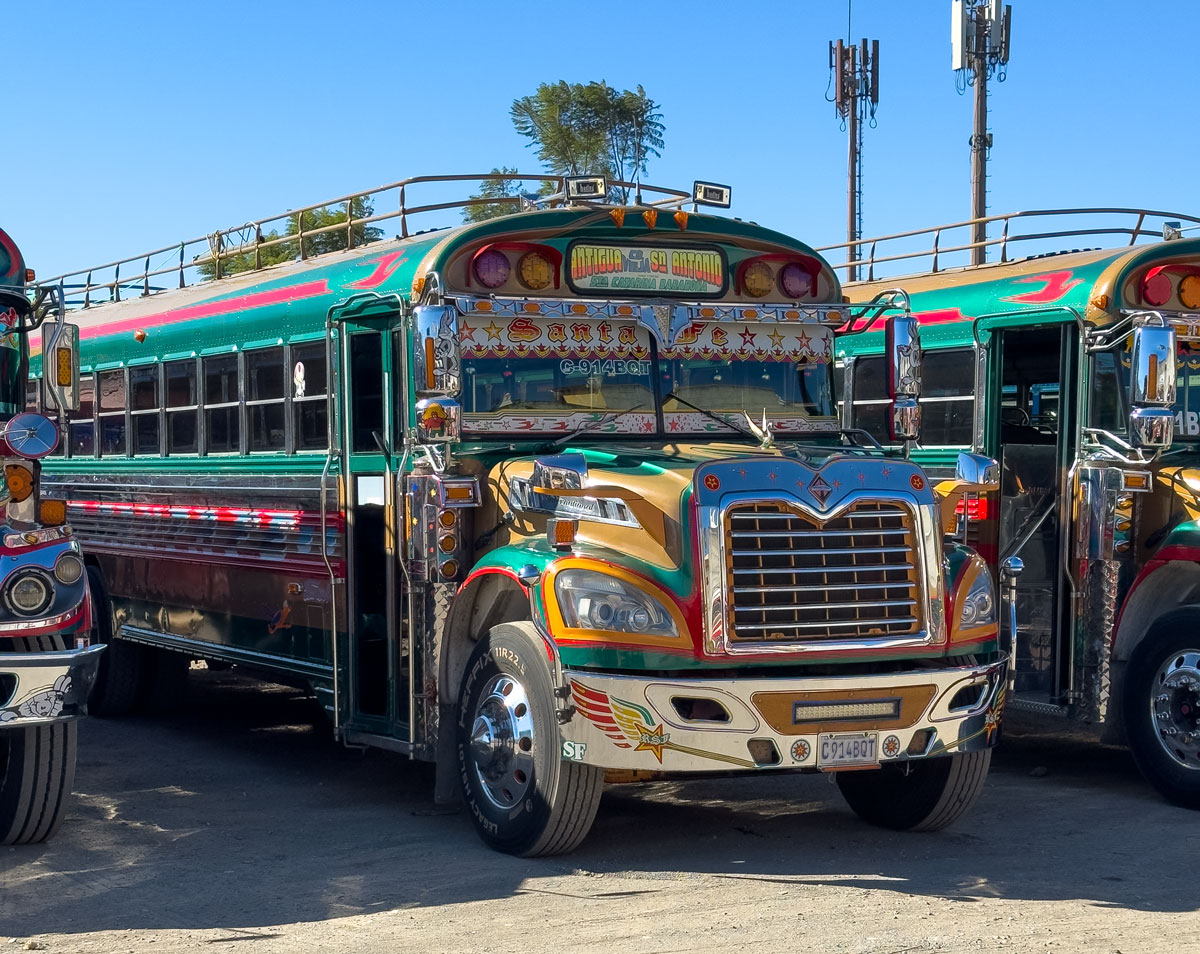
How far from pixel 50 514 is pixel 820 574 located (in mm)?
3053

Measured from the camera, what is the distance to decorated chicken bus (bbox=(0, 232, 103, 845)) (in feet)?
21.5

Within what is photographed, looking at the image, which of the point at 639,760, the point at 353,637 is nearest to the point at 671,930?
the point at 639,760

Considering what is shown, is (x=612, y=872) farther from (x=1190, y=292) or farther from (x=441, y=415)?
(x=1190, y=292)

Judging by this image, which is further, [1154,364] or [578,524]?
[1154,364]

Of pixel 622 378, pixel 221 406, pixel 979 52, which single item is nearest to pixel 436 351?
pixel 622 378

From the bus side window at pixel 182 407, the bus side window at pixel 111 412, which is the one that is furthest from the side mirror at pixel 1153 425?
the bus side window at pixel 111 412

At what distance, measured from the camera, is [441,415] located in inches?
267

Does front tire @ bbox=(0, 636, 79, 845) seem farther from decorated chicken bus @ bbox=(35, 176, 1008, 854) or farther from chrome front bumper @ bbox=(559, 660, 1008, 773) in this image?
chrome front bumper @ bbox=(559, 660, 1008, 773)

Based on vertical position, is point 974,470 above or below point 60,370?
below

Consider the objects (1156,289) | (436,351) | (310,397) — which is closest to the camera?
(436,351)

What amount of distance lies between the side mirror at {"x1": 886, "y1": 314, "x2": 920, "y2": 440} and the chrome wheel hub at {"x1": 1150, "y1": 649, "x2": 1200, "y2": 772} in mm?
1688

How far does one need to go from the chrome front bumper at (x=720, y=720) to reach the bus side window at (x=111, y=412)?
5.21 metres

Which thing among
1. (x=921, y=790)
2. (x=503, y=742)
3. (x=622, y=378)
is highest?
(x=622, y=378)

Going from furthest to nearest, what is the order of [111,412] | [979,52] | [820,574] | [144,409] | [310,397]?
[979,52] < [111,412] < [144,409] < [310,397] < [820,574]
